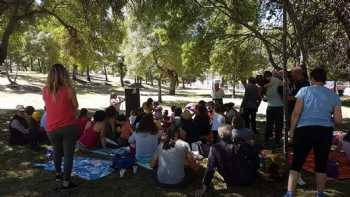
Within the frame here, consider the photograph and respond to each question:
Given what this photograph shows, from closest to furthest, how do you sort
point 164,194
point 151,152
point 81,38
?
1. point 164,194
2. point 151,152
3. point 81,38

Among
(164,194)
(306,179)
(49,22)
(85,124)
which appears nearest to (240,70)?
(85,124)

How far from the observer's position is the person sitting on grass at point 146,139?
23.1ft

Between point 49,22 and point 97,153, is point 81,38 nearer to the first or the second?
point 49,22

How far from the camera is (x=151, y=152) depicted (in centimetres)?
717

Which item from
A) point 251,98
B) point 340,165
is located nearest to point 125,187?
point 340,165

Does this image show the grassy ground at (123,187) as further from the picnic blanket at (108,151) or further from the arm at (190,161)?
the picnic blanket at (108,151)

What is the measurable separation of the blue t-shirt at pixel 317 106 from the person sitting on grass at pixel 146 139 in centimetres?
301

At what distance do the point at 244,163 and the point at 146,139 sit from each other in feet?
6.74

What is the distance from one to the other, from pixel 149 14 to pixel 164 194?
6213 mm

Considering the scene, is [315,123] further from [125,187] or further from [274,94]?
[274,94]

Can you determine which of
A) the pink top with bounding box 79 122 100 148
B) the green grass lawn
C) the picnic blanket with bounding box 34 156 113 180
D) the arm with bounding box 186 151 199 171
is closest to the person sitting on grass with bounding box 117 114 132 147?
the pink top with bounding box 79 122 100 148

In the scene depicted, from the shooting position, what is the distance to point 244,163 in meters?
5.73

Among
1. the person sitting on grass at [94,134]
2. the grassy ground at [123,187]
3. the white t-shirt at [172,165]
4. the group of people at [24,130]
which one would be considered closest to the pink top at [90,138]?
the person sitting on grass at [94,134]

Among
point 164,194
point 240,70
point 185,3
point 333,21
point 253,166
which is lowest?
point 164,194
